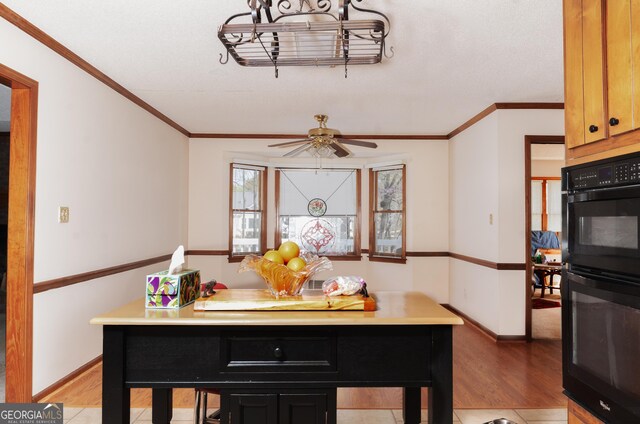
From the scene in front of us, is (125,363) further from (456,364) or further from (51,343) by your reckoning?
(456,364)

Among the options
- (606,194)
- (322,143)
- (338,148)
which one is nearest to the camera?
(606,194)

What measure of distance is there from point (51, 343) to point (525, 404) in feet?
10.8

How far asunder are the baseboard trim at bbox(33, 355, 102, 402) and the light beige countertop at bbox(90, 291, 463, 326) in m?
1.71

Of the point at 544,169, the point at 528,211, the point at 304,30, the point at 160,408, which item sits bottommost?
the point at 160,408

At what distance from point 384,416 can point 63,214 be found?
2.63m

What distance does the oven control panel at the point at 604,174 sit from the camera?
4.52 feet

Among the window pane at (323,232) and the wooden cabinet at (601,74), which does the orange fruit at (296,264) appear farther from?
the window pane at (323,232)

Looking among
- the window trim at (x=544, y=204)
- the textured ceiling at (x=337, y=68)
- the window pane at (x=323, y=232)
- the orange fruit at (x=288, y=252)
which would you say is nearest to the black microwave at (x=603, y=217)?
the orange fruit at (x=288, y=252)

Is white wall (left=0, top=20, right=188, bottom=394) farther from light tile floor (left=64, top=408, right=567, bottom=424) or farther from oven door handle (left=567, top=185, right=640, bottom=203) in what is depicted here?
oven door handle (left=567, top=185, right=640, bottom=203)

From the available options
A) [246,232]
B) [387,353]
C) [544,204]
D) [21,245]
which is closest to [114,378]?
[387,353]

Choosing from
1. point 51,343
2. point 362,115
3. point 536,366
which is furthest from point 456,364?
point 51,343

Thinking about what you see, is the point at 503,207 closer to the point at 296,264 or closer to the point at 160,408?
the point at 296,264

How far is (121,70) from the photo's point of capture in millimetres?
3441

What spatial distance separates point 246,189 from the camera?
6.24 meters
